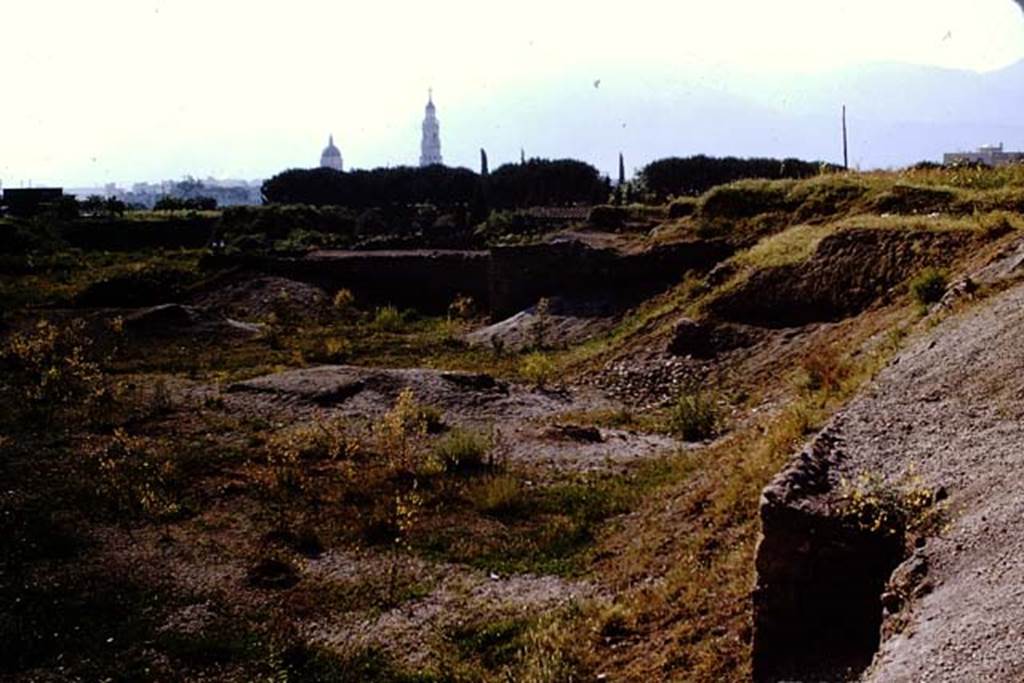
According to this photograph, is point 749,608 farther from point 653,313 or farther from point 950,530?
point 653,313

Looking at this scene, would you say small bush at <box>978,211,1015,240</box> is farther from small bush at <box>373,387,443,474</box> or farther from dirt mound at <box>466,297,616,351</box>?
small bush at <box>373,387,443,474</box>

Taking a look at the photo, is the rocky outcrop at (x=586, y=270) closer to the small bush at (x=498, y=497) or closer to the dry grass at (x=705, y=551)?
the dry grass at (x=705, y=551)

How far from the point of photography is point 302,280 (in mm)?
33531

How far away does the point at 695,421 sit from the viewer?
1419 centimetres

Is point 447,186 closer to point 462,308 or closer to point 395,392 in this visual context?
point 462,308

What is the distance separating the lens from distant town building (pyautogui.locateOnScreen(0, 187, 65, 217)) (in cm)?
5681

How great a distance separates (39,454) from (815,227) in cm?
1440

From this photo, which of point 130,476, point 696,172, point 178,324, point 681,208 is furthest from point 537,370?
point 696,172

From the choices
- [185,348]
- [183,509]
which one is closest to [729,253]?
[185,348]

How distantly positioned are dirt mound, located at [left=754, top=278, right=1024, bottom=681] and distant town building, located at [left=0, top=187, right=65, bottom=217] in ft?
179

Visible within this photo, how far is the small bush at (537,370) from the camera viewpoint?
18906mm

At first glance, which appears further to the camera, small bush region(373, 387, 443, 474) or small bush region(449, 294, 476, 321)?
small bush region(449, 294, 476, 321)

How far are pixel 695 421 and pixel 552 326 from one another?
9.02m

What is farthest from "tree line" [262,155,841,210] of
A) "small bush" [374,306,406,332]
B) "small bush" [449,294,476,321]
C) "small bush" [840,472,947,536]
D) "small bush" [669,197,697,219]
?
"small bush" [840,472,947,536]
